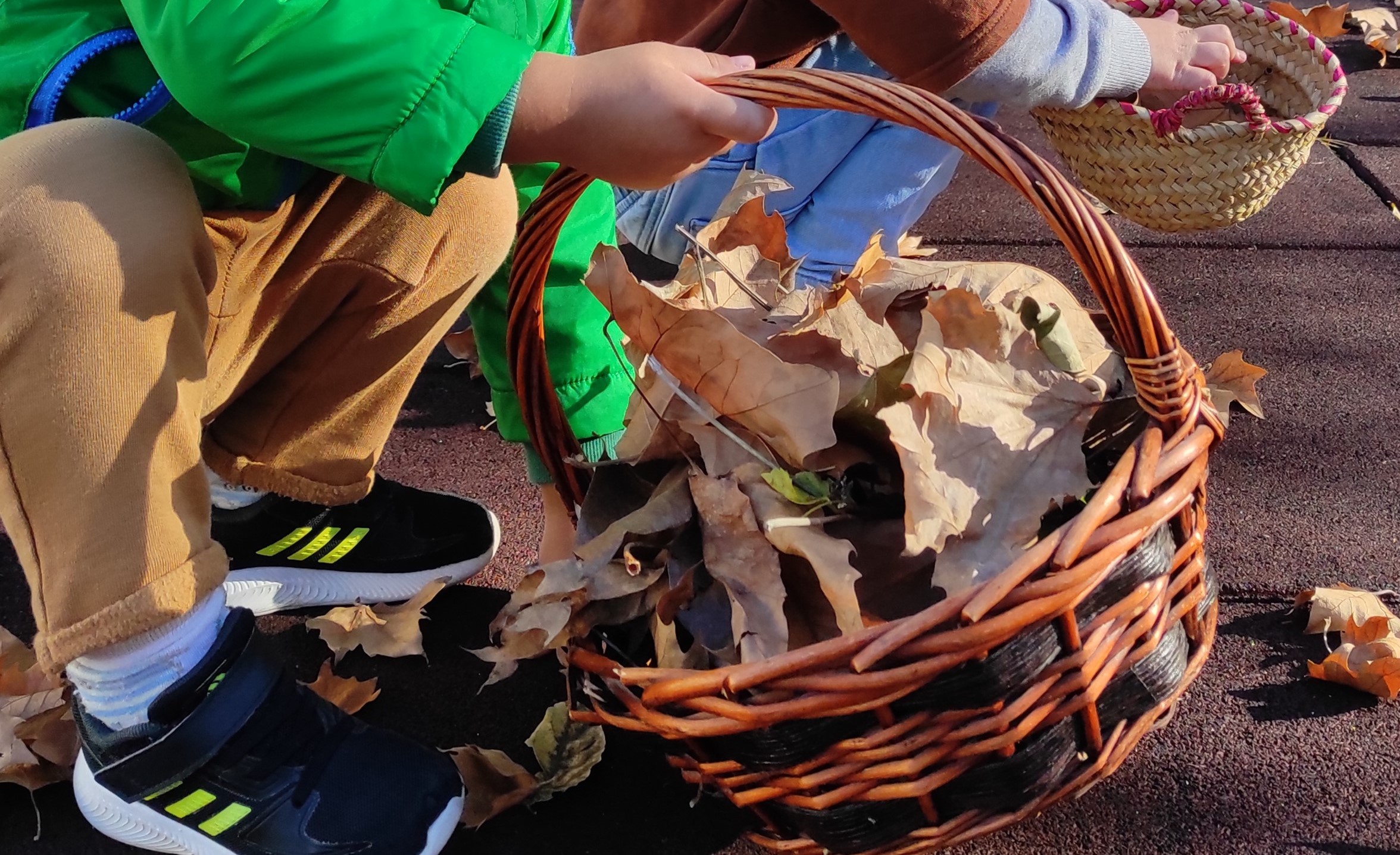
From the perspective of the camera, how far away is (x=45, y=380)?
0.90 meters

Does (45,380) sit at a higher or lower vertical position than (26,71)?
lower

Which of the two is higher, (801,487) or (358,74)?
(358,74)

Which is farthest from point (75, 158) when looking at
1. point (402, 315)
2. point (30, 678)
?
point (30, 678)

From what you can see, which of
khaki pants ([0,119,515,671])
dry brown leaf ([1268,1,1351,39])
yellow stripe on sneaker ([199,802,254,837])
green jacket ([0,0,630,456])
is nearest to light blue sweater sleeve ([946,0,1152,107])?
green jacket ([0,0,630,456])

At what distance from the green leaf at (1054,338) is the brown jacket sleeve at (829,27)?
0.49 meters

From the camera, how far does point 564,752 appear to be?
3.76 feet

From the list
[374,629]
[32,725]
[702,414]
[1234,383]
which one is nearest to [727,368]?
[702,414]

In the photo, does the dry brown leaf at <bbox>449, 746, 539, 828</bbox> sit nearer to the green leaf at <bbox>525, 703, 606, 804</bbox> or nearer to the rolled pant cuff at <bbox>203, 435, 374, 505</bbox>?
the green leaf at <bbox>525, 703, 606, 804</bbox>

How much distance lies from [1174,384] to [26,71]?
1.06 metres

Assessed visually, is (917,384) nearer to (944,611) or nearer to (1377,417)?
(944,611)

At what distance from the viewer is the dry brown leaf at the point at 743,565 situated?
0.81 meters

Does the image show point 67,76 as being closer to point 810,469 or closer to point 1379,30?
point 810,469

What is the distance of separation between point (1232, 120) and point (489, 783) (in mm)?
1511

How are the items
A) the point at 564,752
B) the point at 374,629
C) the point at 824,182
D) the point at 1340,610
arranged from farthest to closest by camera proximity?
1. the point at 824,182
2. the point at 374,629
3. the point at 1340,610
4. the point at 564,752
